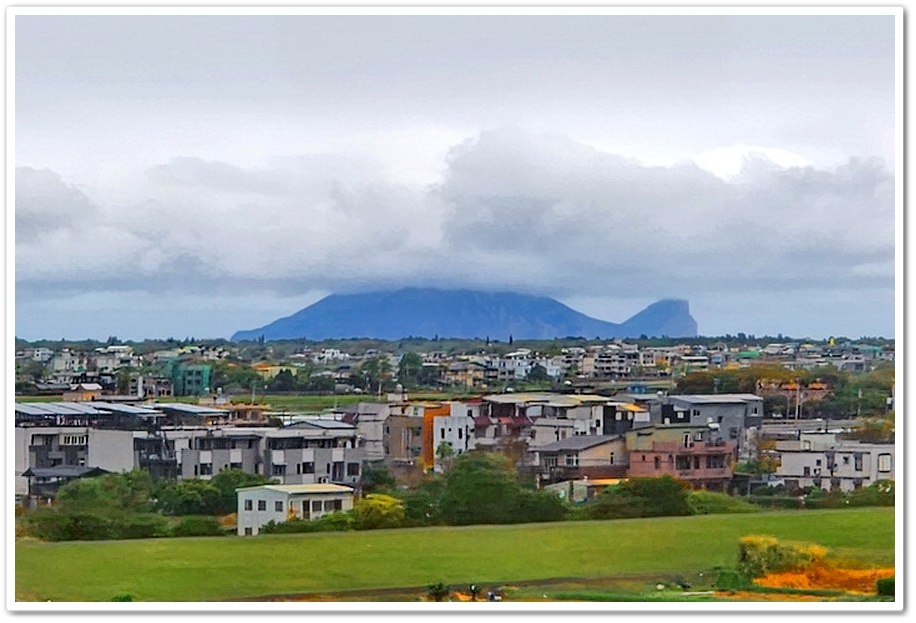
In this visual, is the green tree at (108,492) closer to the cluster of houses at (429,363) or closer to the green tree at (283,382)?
the cluster of houses at (429,363)

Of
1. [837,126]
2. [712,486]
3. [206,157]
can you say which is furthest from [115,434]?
[837,126]

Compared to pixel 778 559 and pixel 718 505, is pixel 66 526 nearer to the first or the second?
pixel 718 505

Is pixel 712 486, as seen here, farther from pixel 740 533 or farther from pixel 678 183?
pixel 678 183

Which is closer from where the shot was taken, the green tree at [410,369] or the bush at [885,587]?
the bush at [885,587]

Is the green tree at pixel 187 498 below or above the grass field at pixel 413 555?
above

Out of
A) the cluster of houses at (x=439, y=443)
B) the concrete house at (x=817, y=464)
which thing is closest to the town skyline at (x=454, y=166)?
the cluster of houses at (x=439, y=443)

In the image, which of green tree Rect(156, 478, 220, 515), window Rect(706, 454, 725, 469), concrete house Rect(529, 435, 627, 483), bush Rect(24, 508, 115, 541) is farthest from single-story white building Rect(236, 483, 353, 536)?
window Rect(706, 454, 725, 469)

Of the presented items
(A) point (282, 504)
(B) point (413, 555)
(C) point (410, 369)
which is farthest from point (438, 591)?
(C) point (410, 369)
